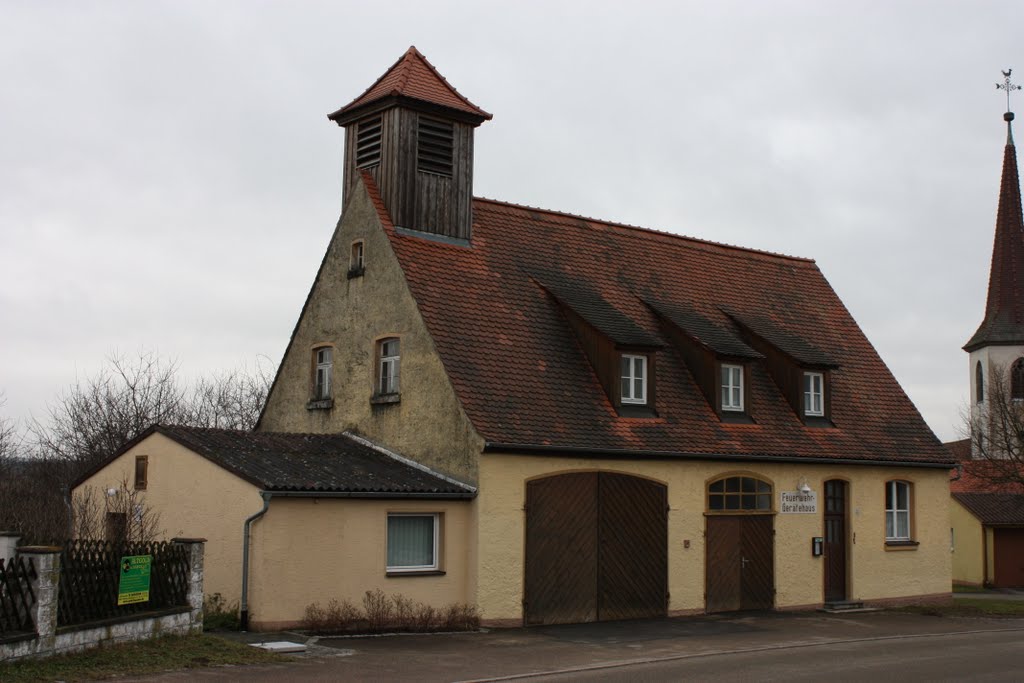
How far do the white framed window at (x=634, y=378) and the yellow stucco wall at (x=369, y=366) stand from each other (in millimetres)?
3991

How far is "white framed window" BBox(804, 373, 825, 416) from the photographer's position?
26609mm

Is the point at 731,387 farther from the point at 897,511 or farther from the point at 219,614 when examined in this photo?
the point at 219,614

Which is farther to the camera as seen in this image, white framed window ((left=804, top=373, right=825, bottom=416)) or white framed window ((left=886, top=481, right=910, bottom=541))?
white framed window ((left=886, top=481, right=910, bottom=541))

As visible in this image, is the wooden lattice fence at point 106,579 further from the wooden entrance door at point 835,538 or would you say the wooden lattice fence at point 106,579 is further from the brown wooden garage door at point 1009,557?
the brown wooden garage door at point 1009,557

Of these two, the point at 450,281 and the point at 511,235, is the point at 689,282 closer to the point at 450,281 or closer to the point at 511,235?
the point at 511,235

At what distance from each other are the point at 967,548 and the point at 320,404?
2833cm

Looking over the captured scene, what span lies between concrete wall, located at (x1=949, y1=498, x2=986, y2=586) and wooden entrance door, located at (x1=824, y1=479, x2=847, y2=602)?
1848cm

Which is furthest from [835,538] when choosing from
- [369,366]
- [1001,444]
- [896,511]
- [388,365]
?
[1001,444]

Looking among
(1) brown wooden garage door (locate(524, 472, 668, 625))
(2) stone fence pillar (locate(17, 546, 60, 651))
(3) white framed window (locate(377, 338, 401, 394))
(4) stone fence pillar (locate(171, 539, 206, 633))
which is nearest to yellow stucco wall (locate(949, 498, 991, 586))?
(1) brown wooden garage door (locate(524, 472, 668, 625))

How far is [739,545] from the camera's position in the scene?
23.9 meters

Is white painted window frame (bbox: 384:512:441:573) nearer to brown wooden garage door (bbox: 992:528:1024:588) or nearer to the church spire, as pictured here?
brown wooden garage door (bbox: 992:528:1024:588)

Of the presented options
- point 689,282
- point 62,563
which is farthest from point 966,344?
point 62,563

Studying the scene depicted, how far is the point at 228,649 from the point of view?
15672 millimetres

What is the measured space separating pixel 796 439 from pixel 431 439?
8512 mm
